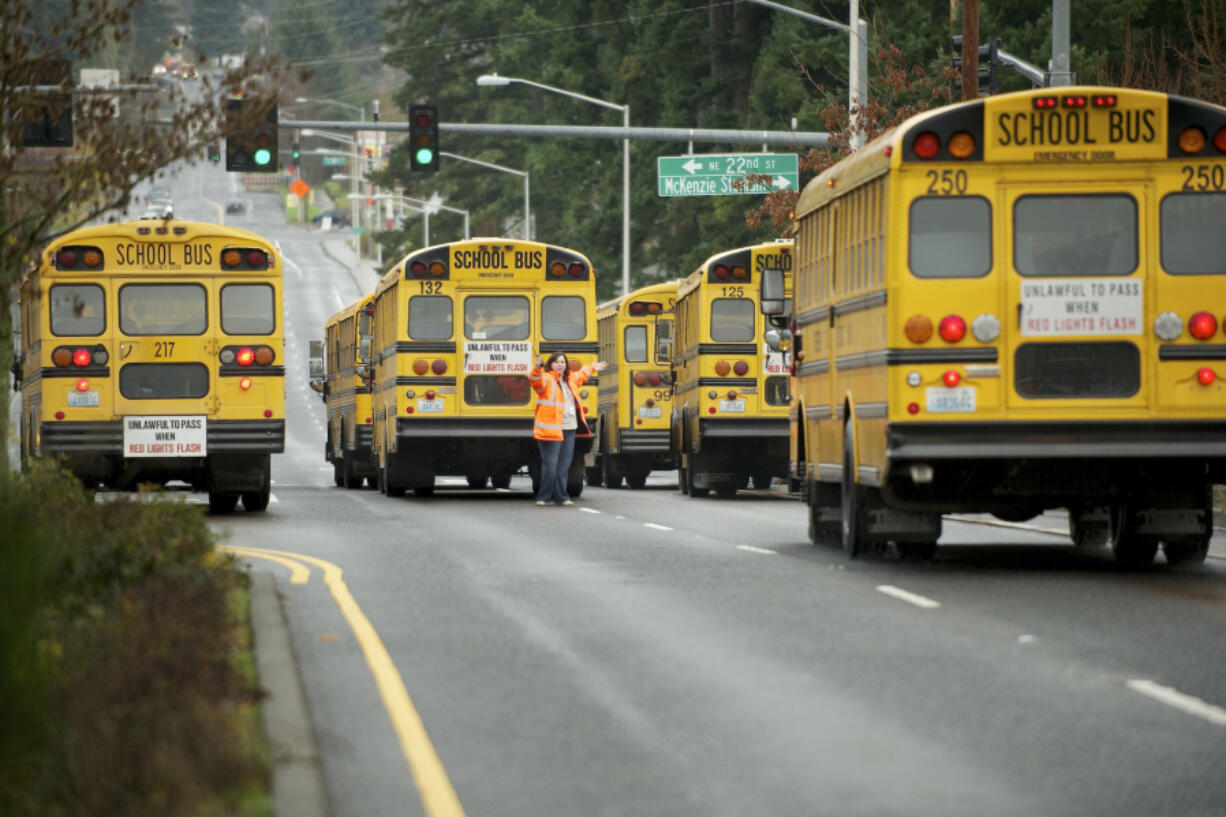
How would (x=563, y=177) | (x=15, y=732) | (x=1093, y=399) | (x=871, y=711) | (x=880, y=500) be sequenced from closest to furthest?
(x=15, y=732), (x=871, y=711), (x=1093, y=399), (x=880, y=500), (x=563, y=177)

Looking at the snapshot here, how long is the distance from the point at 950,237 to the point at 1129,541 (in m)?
2.67

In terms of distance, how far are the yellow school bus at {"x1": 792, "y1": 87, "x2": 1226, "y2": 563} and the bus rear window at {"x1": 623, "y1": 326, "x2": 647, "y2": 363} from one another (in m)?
21.1

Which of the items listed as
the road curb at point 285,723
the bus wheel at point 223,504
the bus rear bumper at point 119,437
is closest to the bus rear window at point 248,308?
the bus rear bumper at point 119,437

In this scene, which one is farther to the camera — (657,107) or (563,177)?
(563,177)

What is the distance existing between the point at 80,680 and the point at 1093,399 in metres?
9.36

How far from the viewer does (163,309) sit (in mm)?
24594

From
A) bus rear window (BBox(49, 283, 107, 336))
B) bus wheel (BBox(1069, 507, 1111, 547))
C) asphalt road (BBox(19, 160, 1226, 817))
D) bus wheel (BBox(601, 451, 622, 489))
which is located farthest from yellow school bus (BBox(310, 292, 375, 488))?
bus wheel (BBox(1069, 507, 1111, 547))

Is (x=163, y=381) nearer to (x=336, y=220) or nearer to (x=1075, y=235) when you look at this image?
(x=1075, y=235)

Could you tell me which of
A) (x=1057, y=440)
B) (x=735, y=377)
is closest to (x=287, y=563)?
(x=1057, y=440)

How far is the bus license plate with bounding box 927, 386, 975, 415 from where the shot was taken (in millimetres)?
15688

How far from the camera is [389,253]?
114 metres

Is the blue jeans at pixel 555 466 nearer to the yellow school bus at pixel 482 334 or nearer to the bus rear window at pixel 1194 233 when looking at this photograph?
the yellow school bus at pixel 482 334

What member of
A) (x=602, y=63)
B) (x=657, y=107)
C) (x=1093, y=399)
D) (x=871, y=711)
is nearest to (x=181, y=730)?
(x=871, y=711)

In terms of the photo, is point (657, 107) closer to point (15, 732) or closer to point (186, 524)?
point (186, 524)
